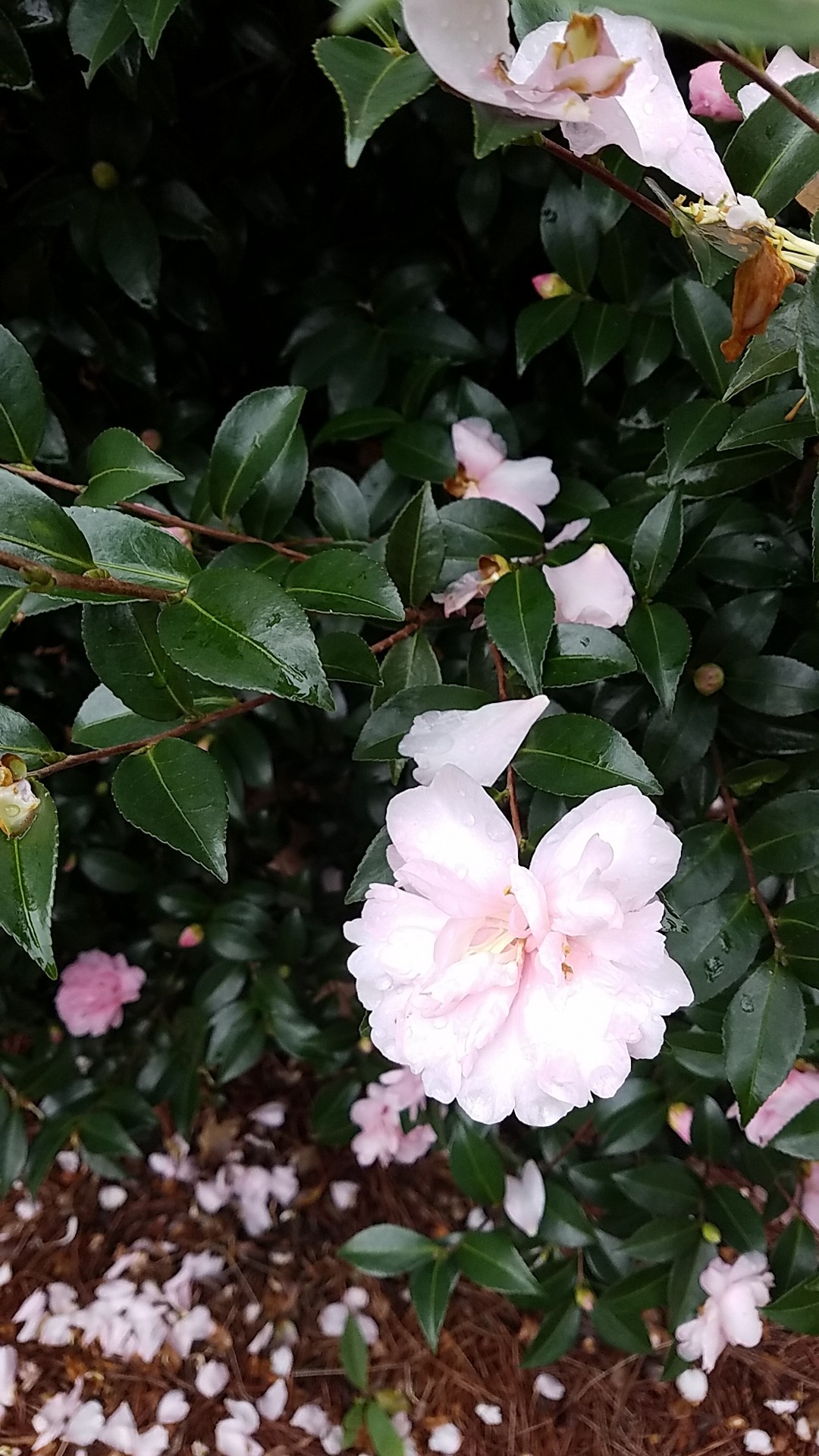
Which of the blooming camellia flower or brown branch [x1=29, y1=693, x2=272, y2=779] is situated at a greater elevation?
brown branch [x1=29, y1=693, x2=272, y2=779]

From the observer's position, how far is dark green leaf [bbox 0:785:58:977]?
0.42m

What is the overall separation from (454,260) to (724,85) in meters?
0.48

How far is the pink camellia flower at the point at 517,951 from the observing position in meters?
0.40

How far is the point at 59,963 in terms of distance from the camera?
1.21 metres

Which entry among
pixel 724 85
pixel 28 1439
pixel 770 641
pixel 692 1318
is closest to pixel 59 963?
pixel 28 1439

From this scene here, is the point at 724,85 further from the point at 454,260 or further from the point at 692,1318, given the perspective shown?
the point at 692,1318

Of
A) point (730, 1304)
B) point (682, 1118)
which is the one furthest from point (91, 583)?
point (730, 1304)

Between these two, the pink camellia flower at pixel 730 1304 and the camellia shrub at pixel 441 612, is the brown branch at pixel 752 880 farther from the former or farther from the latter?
the pink camellia flower at pixel 730 1304

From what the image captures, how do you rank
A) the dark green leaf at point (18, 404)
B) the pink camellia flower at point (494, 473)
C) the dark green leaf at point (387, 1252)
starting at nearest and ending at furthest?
1. the dark green leaf at point (18, 404)
2. the pink camellia flower at point (494, 473)
3. the dark green leaf at point (387, 1252)

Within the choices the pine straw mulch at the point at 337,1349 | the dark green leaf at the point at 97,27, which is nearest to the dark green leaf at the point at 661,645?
the dark green leaf at the point at 97,27

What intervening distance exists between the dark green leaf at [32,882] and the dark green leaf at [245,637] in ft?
0.36

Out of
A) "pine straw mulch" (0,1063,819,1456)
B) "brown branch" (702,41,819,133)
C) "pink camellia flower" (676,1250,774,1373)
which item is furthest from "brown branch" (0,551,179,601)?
"pine straw mulch" (0,1063,819,1456)

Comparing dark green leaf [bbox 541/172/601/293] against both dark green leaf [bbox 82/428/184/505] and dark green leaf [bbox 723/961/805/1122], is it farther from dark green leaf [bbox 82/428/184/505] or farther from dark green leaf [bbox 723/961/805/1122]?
dark green leaf [bbox 723/961/805/1122]

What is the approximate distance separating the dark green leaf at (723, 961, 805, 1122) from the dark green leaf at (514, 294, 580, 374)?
50cm
